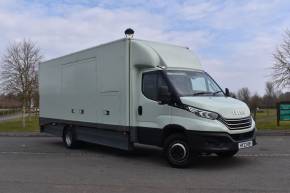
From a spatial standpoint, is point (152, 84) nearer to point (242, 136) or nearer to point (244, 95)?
point (242, 136)

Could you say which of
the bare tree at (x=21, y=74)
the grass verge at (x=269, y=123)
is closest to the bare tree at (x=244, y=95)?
the grass verge at (x=269, y=123)

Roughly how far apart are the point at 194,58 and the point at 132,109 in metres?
2.34

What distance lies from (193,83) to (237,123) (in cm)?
162

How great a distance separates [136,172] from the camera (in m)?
9.52

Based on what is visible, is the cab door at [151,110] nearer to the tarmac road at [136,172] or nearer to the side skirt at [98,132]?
the side skirt at [98,132]

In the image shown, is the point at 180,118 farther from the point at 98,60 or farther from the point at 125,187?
the point at 98,60

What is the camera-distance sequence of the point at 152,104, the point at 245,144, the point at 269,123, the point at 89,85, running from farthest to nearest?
the point at 269,123 → the point at 89,85 → the point at 152,104 → the point at 245,144

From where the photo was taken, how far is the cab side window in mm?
10521

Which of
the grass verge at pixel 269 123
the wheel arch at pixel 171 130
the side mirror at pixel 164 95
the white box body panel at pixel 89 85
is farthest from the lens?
the grass verge at pixel 269 123

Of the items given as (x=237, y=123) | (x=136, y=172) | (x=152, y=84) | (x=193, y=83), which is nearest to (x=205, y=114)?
(x=237, y=123)

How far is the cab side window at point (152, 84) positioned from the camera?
34.5 feet

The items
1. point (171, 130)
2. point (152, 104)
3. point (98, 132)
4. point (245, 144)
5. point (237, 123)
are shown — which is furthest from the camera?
point (98, 132)

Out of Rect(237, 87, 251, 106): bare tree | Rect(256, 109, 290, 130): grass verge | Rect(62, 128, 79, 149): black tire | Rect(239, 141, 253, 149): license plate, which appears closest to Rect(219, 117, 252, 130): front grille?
Rect(239, 141, 253, 149): license plate

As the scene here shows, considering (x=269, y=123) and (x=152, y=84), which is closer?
(x=152, y=84)
